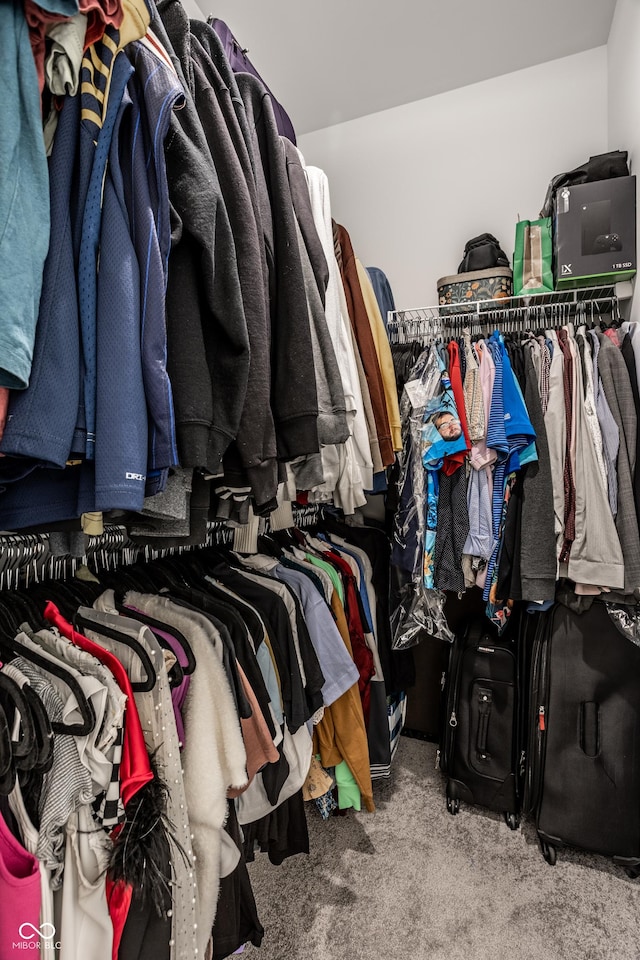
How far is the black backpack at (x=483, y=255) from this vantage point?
208cm

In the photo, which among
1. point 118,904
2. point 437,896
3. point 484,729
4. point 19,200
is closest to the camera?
point 19,200

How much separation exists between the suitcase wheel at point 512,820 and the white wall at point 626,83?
1.81 metres

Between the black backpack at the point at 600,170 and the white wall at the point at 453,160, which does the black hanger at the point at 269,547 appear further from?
the black backpack at the point at 600,170

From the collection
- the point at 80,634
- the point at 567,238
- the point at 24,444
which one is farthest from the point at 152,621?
Answer: the point at 567,238

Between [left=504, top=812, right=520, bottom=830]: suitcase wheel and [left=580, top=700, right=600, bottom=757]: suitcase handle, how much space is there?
378 mm

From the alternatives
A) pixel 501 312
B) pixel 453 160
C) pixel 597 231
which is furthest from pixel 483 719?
pixel 453 160

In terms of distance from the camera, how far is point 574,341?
5.49 feet

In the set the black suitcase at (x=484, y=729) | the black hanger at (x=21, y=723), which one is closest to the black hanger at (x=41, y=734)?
the black hanger at (x=21, y=723)

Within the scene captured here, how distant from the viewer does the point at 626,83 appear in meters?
1.76

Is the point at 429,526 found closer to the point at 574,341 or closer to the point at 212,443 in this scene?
the point at 574,341

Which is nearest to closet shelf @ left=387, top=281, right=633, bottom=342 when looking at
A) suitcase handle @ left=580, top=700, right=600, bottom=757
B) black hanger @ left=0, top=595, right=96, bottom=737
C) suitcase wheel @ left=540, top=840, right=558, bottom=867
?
suitcase handle @ left=580, top=700, right=600, bottom=757

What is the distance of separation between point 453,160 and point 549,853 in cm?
285

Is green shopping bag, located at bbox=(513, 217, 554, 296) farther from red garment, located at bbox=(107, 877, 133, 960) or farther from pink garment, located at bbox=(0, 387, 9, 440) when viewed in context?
red garment, located at bbox=(107, 877, 133, 960)

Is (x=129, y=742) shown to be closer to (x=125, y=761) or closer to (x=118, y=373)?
(x=125, y=761)
